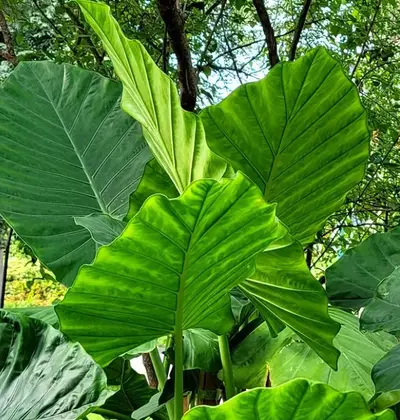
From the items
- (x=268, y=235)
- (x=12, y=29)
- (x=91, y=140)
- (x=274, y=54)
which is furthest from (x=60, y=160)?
(x=12, y=29)

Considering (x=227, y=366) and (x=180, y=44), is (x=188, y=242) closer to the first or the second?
(x=227, y=366)

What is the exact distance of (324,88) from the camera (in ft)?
1.58

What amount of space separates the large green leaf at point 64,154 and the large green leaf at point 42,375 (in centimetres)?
22

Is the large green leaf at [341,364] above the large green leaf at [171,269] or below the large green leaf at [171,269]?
below

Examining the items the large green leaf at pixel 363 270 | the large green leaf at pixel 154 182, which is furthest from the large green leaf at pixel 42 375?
the large green leaf at pixel 363 270

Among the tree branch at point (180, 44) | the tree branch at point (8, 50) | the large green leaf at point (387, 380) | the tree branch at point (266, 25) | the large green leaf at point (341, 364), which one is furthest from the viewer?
the tree branch at point (8, 50)

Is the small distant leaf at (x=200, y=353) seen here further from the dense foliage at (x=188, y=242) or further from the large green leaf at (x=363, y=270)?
the large green leaf at (x=363, y=270)

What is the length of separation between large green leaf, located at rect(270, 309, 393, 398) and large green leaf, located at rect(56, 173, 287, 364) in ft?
0.51

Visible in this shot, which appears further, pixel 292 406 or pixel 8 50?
pixel 8 50

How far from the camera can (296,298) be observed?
49 cm

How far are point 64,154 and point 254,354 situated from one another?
0.33m

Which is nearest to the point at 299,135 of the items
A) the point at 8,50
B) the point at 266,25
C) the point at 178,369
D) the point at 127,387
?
the point at 178,369

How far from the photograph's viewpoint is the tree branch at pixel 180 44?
32.9 inches

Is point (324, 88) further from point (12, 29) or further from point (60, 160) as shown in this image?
point (12, 29)
